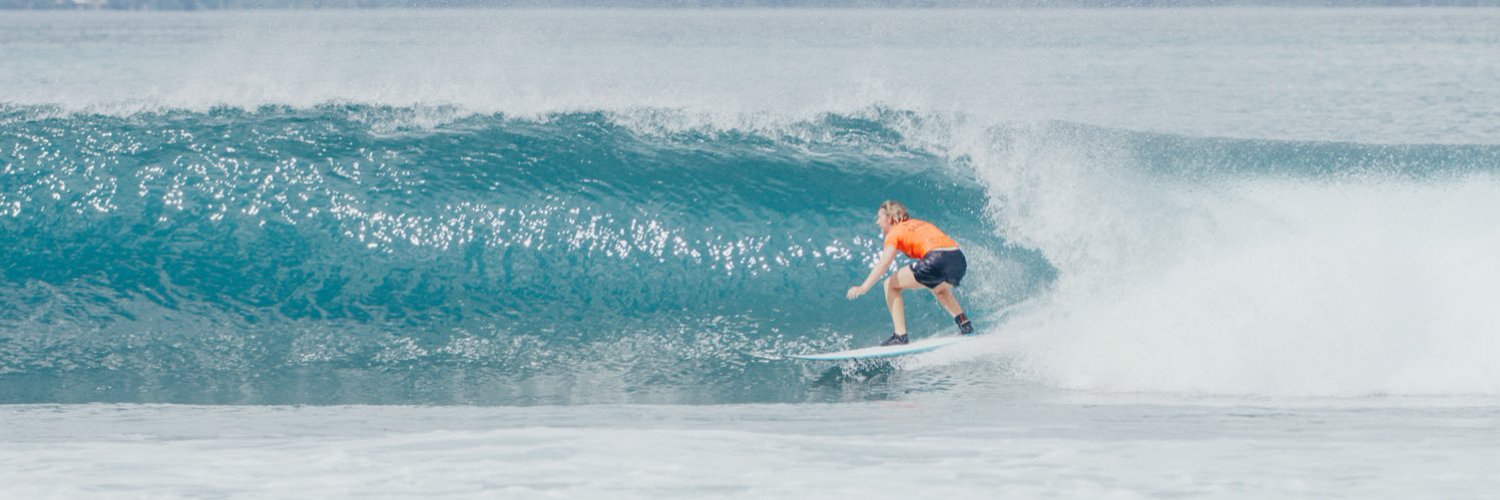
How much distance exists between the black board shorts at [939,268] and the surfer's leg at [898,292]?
4 cm

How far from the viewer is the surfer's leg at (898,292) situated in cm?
796

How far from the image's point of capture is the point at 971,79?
3325 centimetres

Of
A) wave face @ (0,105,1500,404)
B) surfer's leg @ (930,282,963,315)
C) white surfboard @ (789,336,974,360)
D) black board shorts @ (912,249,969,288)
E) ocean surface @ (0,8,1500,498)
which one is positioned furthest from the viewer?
surfer's leg @ (930,282,963,315)

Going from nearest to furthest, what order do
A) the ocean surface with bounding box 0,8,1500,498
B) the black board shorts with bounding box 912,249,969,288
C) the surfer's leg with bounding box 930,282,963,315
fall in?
the ocean surface with bounding box 0,8,1500,498
the black board shorts with bounding box 912,249,969,288
the surfer's leg with bounding box 930,282,963,315

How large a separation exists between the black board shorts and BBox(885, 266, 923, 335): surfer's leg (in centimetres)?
4

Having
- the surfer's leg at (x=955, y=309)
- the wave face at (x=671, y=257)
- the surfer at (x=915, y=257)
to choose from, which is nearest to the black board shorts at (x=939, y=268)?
the surfer at (x=915, y=257)

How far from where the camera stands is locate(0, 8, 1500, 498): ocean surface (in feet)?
16.9

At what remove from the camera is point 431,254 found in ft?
31.3

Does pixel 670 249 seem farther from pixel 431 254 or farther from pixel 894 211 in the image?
pixel 894 211

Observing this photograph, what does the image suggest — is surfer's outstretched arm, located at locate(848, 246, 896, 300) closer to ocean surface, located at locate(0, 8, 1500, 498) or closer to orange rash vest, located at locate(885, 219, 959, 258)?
orange rash vest, located at locate(885, 219, 959, 258)

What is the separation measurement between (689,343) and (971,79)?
84.5ft

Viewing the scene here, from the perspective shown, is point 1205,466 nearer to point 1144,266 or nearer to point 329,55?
point 1144,266

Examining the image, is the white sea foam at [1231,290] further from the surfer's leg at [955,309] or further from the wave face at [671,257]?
the surfer's leg at [955,309]

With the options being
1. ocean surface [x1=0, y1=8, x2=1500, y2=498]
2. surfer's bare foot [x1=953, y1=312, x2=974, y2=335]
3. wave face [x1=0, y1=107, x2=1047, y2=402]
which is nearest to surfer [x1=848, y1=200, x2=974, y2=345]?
surfer's bare foot [x1=953, y1=312, x2=974, y2=335]
